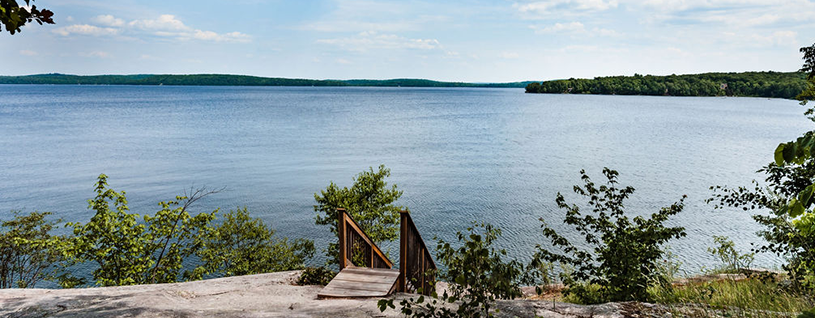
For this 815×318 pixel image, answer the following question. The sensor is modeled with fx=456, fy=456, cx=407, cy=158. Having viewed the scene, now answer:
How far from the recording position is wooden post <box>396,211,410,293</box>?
7.22m

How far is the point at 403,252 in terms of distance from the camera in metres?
7.51

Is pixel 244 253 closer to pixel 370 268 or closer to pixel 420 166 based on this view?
pixel 370 268

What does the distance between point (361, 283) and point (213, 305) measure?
89.4 inches

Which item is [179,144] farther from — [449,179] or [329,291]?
[329,291]

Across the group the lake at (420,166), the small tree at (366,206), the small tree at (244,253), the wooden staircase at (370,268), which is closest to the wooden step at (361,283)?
the wooden staircase at (370,268)

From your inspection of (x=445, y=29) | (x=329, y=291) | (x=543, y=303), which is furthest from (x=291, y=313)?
(x=445, y=29)

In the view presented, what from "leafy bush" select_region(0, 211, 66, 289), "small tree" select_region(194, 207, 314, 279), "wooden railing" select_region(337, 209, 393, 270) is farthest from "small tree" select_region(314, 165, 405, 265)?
"leafy bush" select_region(0, 211, 66, 289)

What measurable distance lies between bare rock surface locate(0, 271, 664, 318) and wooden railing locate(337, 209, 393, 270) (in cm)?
87

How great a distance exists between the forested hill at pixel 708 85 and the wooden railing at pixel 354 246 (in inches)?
5488

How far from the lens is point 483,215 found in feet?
77.5

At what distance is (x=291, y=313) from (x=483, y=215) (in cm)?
1832

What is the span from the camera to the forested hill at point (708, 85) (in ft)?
432

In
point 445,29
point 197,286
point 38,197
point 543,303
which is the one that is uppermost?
point 445,29

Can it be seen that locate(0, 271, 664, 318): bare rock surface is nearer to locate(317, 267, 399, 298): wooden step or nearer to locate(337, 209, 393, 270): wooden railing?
locate(317, 267, 399, 298): wooden step
